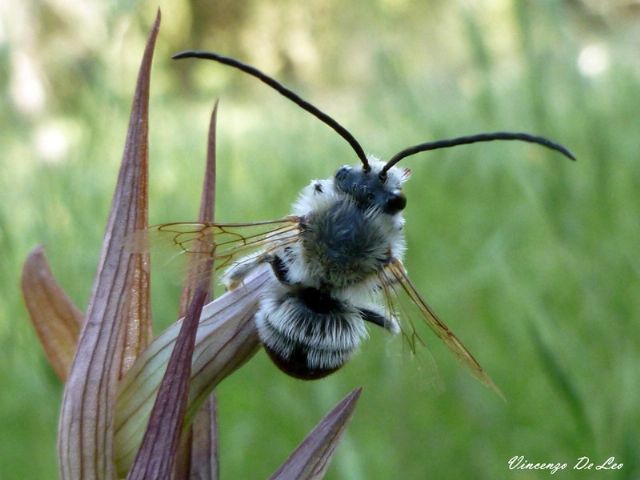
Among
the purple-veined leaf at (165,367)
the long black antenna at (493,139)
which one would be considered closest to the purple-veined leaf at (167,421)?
the purple-veined leaf at (165,367)

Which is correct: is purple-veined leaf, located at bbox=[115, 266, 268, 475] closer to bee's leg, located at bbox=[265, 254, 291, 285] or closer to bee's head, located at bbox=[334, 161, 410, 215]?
bee's leg, located at bbox=[265, 254, 291, 285]

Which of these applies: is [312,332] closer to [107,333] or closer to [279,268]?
[279,268]

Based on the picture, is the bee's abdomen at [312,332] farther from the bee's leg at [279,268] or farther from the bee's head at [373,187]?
the bee's head at [373,187]

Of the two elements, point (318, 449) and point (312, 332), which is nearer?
point (318, 449)
